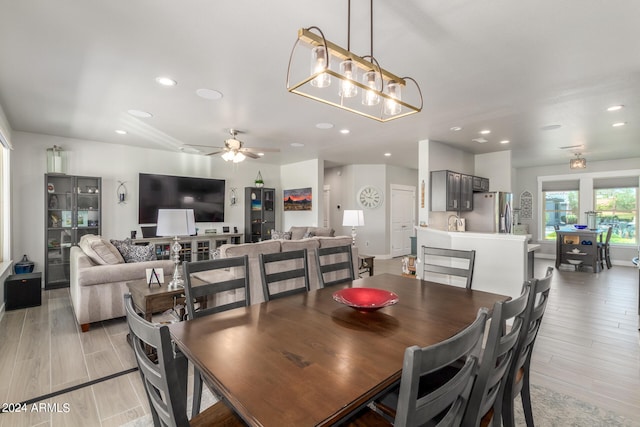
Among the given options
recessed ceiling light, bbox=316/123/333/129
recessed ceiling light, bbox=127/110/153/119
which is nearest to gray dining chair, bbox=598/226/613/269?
recessed ceiling light, bbox=316/123/333/129

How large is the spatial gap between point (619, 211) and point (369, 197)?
6159 mm

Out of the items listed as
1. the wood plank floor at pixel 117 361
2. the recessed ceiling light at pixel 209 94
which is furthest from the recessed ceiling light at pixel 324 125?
the wood plank floor at pixel 117 361

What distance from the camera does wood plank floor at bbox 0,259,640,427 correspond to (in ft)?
6.90

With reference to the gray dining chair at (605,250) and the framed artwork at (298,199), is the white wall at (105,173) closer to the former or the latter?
the framed artwork at (298,199)

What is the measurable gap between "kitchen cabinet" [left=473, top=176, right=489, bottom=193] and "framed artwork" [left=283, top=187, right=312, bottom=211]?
3.65m

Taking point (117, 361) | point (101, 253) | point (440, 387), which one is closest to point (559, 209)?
point (440, 387)

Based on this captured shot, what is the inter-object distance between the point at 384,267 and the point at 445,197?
253 cm

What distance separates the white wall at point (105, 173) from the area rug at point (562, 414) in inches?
199

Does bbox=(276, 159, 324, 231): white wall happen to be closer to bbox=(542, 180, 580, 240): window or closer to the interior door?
the interior door

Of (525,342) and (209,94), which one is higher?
(209,94)

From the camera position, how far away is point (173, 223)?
9.31 feet

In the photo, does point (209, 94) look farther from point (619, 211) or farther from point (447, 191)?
point (619, 211)

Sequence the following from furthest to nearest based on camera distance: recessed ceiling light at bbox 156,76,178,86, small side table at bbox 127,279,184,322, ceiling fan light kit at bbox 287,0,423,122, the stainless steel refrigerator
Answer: the stainless steel refrigerator → recessed ceiling light at bbox 156,76,178,86 → small side table at bbox 127,279,184,322 → ceiling fan light kit at bbox 287,0,423,122

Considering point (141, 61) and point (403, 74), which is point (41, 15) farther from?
point (403, 74)
